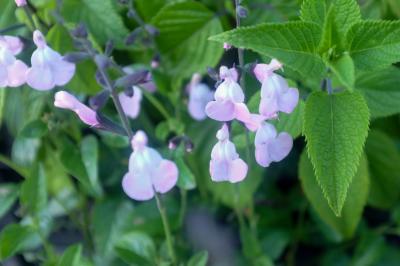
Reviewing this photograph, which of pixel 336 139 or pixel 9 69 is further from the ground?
pixel 9 69

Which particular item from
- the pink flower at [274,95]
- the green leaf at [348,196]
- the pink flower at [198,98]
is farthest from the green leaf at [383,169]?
the pink flower at [274,95]

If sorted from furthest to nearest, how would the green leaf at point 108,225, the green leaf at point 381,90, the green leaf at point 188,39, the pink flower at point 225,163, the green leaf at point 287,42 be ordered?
1. the green leaf at point 108,225
2. the green leaf at point 188,39
3. the green leaf at point 381,90
4. the pink flower at point 225,163
5. the green leaf at point 287,42

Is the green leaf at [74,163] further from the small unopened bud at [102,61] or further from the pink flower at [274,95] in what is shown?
the pink flower at [274,95]

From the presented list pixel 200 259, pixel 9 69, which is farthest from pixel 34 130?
pixel 200 259

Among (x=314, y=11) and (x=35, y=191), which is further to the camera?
(x=35, y=191)

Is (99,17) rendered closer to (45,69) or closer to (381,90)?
(45,69)

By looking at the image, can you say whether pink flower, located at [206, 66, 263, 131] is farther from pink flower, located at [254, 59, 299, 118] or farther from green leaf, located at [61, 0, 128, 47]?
green leaf, located at [61, 0, 128, 47]

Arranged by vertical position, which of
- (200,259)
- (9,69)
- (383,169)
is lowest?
(383,169)
